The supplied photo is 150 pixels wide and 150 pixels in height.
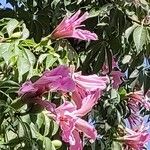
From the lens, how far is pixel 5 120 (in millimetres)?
1424

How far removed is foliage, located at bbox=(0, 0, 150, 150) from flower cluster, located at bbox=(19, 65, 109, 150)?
1.2 inches

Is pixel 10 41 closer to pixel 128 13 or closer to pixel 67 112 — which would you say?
pixel 67 112

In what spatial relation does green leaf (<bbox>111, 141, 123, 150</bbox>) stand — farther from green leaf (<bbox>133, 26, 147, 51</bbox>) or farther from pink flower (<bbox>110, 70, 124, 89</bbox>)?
green leaf (<bbox>133, 26, 147, 51</bbox>)

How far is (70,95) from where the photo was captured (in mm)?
1510

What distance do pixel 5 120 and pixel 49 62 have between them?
206 mm

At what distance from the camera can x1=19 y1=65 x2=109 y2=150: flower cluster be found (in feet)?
4.30

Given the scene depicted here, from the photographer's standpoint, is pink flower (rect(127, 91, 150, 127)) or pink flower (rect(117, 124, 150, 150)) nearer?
pink flower (rect(117, 124, 150, 150))

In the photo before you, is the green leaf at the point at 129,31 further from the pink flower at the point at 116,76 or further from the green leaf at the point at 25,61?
the green leaf at the point at 25,61

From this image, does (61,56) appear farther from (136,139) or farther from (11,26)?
(136,139)

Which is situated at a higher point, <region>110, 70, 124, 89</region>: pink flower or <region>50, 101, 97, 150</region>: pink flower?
<region>50, 101, 97, 150</region>: pink flower

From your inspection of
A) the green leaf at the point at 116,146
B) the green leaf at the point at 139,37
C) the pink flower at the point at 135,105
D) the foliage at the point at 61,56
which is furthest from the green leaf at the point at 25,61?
the pink flower at the point at 135,105

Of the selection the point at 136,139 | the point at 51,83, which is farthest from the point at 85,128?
the point at 136,139

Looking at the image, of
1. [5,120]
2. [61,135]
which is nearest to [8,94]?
[5,120]

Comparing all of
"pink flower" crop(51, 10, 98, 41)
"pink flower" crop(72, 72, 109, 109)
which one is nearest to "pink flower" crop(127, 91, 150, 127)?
"pink flower" crop(51, 10, 98, 41)
